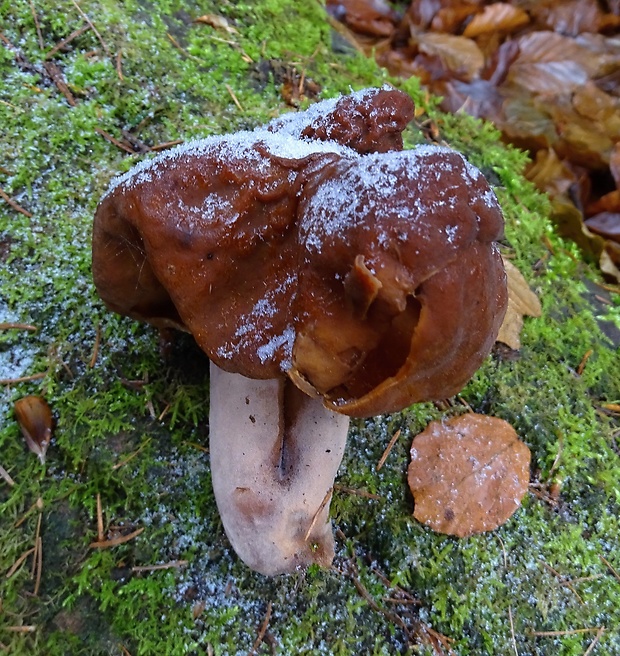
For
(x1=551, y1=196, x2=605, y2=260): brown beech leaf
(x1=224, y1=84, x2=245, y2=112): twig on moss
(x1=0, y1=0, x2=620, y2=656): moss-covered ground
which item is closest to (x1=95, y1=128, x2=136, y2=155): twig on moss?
(x1=0, y1=0, x2=620, y2=656): moss-covered ground

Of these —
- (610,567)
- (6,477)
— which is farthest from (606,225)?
(6,477)

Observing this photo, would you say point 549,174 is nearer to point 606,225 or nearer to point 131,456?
point 606,225

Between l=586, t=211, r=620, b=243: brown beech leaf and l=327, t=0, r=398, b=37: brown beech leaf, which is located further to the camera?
l=327, t=0, r=398, b=37: brown beech leaf

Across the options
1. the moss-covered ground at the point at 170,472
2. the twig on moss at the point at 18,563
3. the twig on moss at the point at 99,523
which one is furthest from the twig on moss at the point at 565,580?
the twig on moss at the point at 18,563

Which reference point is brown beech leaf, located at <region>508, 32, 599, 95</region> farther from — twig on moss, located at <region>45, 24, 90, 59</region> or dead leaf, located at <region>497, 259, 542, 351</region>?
twig on moss, located at <region>45, 24, 90, 59</region>

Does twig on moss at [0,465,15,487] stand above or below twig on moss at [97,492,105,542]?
above
